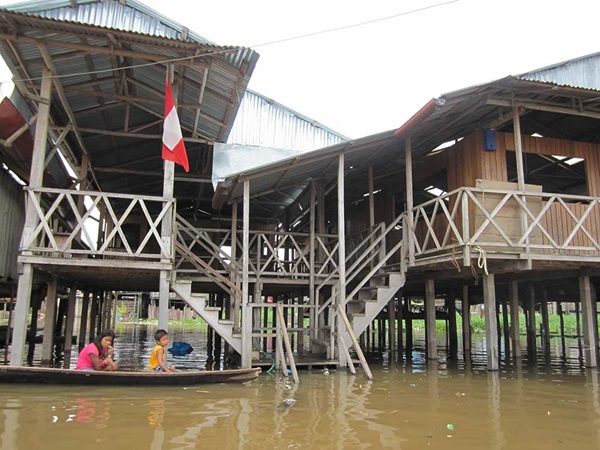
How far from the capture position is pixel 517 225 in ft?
33.2

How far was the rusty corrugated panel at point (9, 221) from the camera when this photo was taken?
11266 mm

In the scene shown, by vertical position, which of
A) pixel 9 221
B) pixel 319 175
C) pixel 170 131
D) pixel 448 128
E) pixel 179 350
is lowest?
pixel 179 350

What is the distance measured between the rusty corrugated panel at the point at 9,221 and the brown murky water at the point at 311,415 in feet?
15.9

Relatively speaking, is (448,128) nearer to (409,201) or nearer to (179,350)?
(409,201)

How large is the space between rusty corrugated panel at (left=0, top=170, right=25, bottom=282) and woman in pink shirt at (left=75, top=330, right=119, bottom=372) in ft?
14.7

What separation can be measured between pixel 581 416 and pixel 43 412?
21.6 feet

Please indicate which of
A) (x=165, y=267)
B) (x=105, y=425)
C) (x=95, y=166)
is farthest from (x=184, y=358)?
(x=105, y=425)

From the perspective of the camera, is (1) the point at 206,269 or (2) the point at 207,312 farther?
(1) the point at 206,269

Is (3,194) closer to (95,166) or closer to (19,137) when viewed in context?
(19,137)

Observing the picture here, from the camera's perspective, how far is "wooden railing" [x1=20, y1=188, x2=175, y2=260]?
8594 millimetres

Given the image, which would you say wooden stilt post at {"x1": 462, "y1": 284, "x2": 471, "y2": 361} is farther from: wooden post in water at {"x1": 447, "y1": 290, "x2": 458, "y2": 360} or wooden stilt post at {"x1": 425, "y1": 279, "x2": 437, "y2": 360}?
wooden stilt post at {"x1": 425, "y1": 279, "x2": 437, "y2": 360}

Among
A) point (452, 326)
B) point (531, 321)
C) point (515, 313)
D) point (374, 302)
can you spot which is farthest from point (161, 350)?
point (452, 326)

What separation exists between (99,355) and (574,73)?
1045 centimetres

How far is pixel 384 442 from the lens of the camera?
5051 millimetres
